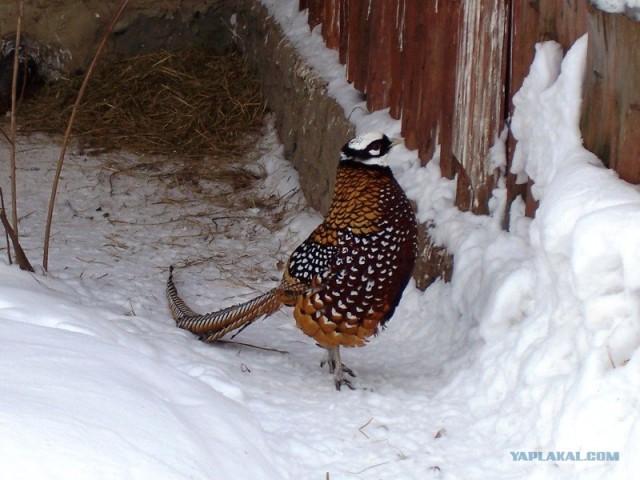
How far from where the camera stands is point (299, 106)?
5.92 meters

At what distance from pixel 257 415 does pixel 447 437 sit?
0.65 m

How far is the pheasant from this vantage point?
3668mm

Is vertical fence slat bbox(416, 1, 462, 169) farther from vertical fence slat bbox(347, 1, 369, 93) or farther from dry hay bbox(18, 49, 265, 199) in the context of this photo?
dry hay bbox(18, 49, 265, 199)

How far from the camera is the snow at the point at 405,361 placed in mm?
2672

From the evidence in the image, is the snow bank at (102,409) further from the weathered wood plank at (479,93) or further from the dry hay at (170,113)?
the dry hay at (170,113)

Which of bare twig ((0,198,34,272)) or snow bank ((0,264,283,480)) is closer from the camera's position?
snow bank ((0,264,283,480))

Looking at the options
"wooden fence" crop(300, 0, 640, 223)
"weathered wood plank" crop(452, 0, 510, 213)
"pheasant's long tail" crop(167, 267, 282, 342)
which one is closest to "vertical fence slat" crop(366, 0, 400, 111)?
"wooden fence" crop(300, 0, 640, 223)

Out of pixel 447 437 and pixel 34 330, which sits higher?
pixel 34 330

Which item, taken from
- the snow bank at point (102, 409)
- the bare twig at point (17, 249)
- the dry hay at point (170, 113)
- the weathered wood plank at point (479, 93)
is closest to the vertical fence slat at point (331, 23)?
the dry hay at point (170, 113)

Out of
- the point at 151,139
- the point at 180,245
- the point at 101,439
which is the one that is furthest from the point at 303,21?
the point at 101,439

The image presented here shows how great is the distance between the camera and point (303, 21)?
618 cm

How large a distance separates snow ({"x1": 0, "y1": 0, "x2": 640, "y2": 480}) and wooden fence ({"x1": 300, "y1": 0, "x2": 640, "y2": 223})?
0.29ft

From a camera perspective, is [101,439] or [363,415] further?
[363,415]

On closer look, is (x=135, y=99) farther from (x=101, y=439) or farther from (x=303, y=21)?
(x=101, y=439)
